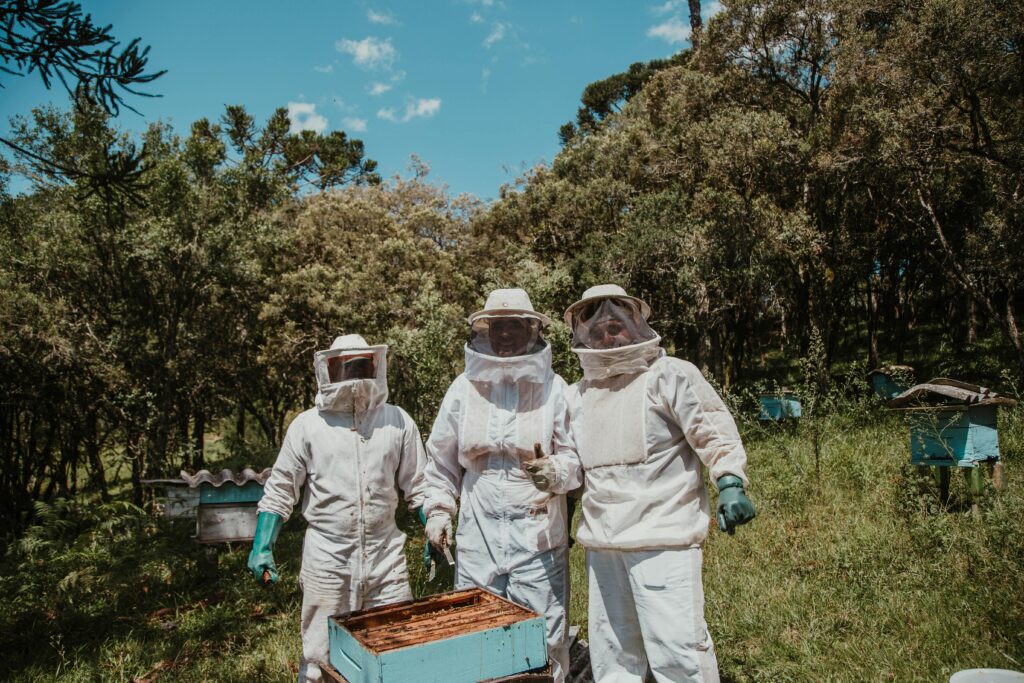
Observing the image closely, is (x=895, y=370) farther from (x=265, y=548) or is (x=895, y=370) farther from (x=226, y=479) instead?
(x=265, y=548)

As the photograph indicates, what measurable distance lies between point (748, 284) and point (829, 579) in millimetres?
10054

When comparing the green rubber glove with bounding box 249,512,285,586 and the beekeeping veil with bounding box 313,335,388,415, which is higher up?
the beekeeping veil with bounding box 313,335,388,415

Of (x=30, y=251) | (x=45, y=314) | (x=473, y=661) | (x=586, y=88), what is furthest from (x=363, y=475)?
(x=586, y=88)

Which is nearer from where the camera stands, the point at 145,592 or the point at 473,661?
the point at 473,661

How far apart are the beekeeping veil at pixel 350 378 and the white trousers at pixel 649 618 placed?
150cm

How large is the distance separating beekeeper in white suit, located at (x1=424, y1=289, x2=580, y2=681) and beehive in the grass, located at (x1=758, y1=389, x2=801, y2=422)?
23.5 ft

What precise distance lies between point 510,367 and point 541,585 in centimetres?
107

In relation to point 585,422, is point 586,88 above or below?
above

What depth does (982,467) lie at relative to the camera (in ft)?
19.4

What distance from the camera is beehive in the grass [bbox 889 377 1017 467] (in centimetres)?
555

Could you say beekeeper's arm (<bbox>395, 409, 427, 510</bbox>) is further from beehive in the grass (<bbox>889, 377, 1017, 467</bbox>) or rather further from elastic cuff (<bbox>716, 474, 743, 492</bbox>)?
beehive in the grass (<bbox>889, 377, 1017, 467</bbox>)

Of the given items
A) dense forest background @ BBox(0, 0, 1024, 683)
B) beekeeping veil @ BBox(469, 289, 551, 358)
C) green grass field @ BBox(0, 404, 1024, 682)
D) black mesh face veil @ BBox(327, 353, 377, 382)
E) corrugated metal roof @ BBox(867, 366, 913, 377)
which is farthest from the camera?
corrugated metal roof @ BBox(867, 366, 913, 377)

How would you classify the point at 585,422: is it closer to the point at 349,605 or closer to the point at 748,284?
the point at 349,605

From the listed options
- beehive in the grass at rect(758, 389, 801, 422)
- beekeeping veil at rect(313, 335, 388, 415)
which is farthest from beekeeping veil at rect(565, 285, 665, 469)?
beehive in the grass at rect(758, 389, 801, 422)
